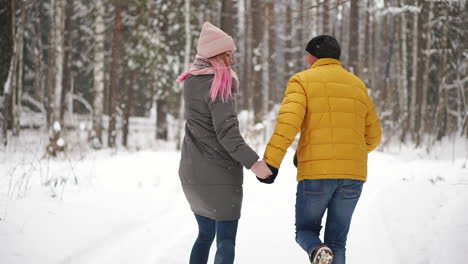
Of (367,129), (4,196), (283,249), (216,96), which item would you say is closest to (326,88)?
(367,129)

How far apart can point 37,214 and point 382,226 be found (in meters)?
4.30

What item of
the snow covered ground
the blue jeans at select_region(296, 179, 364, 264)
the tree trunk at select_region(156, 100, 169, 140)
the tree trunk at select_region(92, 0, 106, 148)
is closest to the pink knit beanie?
the blue jeans at select_region(296, 179, 364, 264)

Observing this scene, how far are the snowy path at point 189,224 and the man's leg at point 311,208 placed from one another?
50.9 inches

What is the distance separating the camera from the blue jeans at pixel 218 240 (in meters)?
3.13

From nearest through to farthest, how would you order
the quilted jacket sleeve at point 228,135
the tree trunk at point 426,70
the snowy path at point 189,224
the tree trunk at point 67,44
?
the quilted jacket sleeve at point 228,135 < the snowy path at point 189,224 < the tree trunk at point 426,70 < the tree trunk at point 67,44

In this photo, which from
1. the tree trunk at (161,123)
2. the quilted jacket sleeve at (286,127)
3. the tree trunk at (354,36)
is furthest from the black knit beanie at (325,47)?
the tree trunk at (161,123)

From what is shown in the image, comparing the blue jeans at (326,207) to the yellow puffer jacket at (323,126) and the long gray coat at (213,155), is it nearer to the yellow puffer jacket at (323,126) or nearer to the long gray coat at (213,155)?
the yellow puffer jacket at (323,126)

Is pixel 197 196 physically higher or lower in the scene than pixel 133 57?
lower

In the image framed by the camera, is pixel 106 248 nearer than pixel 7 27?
Yes

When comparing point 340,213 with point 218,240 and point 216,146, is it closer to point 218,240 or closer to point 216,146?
point 218,240

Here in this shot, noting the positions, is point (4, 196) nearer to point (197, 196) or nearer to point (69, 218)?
point (69, 218)

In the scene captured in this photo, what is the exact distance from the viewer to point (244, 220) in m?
5.95

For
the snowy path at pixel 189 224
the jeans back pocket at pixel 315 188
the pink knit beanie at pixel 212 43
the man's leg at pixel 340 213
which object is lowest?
the snowy path at pixel 189 224

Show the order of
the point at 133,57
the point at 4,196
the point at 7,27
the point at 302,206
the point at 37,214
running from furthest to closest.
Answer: the point at 133,57
the point at 7,27
the point at 4,196
the point at 37,214
the point at 302,206
